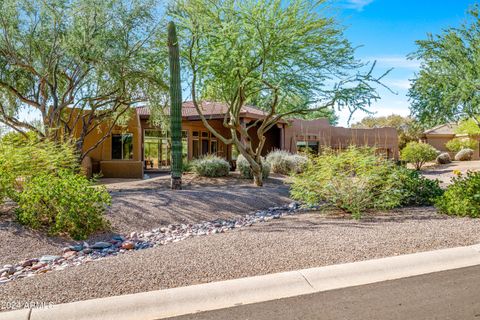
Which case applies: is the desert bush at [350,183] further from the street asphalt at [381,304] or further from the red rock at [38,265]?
the red rock at [38,265]

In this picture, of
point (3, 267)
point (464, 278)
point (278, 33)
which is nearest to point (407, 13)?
point (278, 33)

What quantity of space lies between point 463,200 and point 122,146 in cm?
1939

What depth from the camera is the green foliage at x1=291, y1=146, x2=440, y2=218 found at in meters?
8.42

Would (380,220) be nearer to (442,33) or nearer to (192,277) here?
(192,277)

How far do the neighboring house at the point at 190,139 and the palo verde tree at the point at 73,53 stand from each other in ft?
16.5

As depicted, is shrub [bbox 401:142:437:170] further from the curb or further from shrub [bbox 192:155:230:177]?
the curb

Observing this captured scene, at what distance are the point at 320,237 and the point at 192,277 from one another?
8.02 feet

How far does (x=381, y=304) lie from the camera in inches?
149

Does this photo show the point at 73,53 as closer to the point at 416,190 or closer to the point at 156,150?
the point at 416,190

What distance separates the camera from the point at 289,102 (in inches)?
585

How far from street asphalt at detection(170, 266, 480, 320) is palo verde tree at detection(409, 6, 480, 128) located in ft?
21.0

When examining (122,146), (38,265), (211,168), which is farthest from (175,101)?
(122,146)

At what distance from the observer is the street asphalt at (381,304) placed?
3.54 metres

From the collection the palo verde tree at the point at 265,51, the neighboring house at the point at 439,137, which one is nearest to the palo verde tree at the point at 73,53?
the palo verde tree at the point at 265,51
